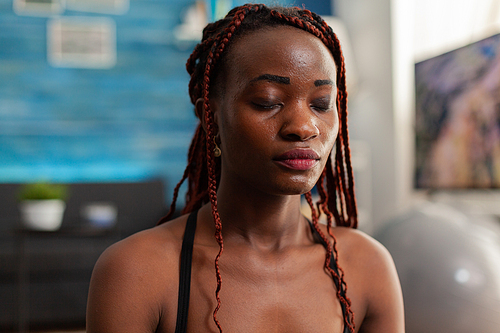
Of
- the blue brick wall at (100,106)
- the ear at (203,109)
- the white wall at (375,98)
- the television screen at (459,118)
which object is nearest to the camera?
the ear at (203,109)

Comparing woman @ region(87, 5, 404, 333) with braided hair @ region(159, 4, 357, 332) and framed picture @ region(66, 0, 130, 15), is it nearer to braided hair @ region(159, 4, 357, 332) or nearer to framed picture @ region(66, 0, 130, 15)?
braided hair @ region(159, 4, 357, 332)

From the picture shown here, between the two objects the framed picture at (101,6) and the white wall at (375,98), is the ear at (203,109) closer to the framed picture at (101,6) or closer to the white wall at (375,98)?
the white wall at (375,98)

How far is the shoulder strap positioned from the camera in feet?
2.44

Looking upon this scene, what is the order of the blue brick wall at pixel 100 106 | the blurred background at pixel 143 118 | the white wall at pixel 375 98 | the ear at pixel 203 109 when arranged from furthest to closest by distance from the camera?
the blue brick wall at pixel 100 106 → the white wall at pixel 375 98 → the blurred background at pixel 143 118 → the ear at pixel 203 109

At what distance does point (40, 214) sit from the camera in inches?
102

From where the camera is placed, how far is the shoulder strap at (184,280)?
2.44 ft

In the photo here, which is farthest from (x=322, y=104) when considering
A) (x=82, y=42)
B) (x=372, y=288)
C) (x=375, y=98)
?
(x=82, y=42)

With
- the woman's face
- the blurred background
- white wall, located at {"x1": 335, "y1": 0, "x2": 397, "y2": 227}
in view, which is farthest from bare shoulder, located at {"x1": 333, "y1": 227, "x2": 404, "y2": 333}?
white wall, located at {"x1": 335, "y1": 0, "x2": 397, "y2": 227}

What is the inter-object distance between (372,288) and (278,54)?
1.56ft

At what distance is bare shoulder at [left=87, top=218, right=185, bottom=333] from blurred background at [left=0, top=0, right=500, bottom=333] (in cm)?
191

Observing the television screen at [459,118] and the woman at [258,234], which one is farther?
the television screen at [459,118]

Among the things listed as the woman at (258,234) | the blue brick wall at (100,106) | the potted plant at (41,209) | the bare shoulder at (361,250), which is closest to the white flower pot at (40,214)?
the potted plant at (41,209)

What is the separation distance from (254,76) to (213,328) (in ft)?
1.38

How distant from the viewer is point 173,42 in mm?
4094
